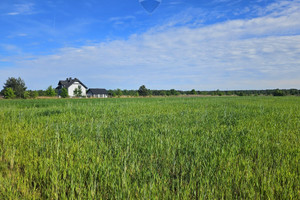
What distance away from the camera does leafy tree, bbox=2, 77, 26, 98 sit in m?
70.7

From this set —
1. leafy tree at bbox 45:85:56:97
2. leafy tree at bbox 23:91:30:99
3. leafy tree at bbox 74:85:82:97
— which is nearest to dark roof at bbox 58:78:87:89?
leafy tree at bbox 74:85:82:97

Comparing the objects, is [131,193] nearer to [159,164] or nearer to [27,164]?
[159,164]

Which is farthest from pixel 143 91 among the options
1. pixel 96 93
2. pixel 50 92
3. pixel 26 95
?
pixel 26 95

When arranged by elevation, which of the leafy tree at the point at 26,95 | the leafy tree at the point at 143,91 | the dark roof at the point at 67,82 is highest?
the dark roof at the point at 67,82

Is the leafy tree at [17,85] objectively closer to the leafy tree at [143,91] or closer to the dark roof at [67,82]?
the dark roof at [67,82]

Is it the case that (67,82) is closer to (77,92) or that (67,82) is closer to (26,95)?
(77,92)

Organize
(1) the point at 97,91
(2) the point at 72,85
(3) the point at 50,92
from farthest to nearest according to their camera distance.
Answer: (1) the point at 97,91 < (2) the point at 72,85 < (3) the point at 50,92

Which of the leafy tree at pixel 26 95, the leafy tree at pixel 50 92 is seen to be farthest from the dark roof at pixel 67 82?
the leafy tree at pixel 26 95

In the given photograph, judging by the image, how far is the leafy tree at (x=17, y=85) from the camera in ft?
232

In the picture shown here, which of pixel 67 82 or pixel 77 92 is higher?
pixel 67 82

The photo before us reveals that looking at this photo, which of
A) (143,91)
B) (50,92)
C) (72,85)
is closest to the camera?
(50,92)

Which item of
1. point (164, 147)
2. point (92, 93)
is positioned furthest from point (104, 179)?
point (92, 93)

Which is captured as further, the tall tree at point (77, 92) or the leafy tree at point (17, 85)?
the tall tree at point (77, 92)

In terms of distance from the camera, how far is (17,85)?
73938 millimetres
